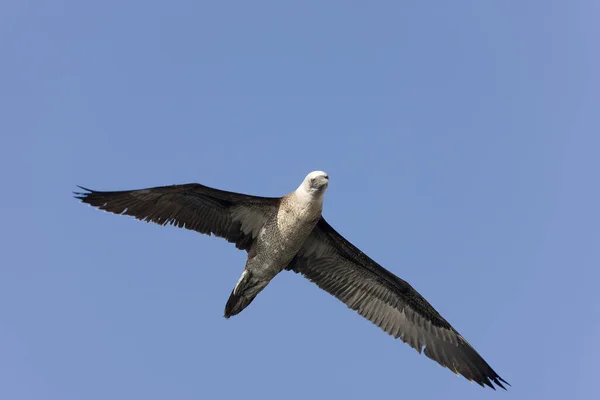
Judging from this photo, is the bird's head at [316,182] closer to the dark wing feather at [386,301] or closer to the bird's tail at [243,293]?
the dark wing feather at [386,301]

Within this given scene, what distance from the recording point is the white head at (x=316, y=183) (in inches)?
661

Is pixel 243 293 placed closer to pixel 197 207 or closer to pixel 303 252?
pixel 303 252

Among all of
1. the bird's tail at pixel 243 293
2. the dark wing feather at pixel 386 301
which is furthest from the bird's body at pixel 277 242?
the dark wing feather at pixel 386 301

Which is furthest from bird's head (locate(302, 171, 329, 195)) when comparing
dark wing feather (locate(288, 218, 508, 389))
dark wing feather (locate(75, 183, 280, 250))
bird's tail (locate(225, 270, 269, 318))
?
bird's tail (locate(225, 270, 269, 318))

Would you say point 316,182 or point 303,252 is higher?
point 316,182

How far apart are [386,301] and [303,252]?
241 cm

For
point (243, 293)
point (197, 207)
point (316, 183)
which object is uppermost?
point (316, 183)

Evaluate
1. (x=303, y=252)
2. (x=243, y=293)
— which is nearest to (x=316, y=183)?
(x=303, y=252)

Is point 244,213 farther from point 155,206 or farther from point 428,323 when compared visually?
point 428,323

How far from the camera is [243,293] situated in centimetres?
1783

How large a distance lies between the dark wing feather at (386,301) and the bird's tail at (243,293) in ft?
4.20

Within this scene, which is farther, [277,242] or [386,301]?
[386,301]

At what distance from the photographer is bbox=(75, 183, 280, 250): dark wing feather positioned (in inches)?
656

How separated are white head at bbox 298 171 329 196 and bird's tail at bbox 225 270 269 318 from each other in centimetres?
235
